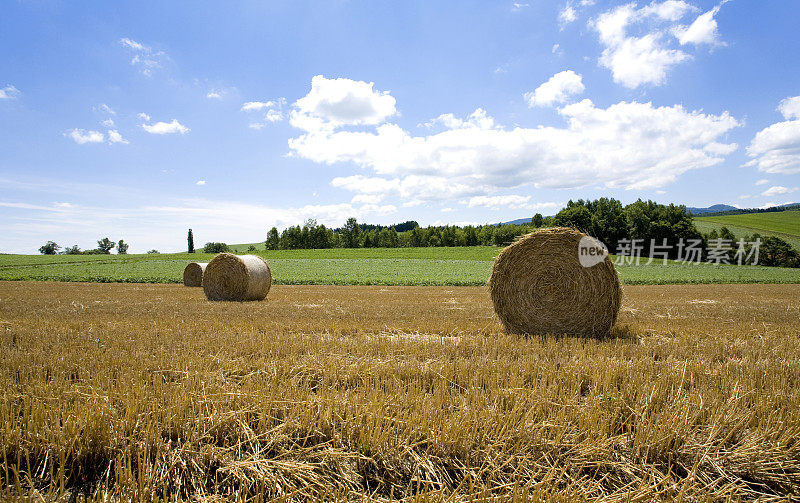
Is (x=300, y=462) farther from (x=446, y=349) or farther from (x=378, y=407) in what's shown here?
(x=446, y=349)

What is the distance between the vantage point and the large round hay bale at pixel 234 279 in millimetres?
13719

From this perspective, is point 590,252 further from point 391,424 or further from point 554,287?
point 391,424

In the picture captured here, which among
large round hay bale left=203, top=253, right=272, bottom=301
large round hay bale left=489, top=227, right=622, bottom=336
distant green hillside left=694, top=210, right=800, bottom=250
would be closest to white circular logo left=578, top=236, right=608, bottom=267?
large round hay bale left=489, top=227, right=622, bottom=336

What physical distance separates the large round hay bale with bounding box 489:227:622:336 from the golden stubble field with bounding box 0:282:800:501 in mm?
2012

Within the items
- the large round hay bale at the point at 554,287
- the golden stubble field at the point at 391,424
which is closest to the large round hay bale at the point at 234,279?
the golden stubble field at the point at 391,424

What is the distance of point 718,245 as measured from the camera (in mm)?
42719

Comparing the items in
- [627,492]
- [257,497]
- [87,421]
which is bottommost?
[627,492]

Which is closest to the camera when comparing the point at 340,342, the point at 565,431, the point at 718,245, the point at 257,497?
the point at 257,497


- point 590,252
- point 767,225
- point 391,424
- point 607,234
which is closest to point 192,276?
point 590,252

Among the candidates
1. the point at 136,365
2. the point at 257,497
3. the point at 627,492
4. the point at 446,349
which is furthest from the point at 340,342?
the point at 627,492

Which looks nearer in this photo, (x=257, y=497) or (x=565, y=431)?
(x=257, y=497)

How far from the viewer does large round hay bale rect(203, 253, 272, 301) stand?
13.7 metres

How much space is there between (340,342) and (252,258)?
997 cm

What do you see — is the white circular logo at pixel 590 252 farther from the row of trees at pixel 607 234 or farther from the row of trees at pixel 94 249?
the row of trees at pixel 94 249
